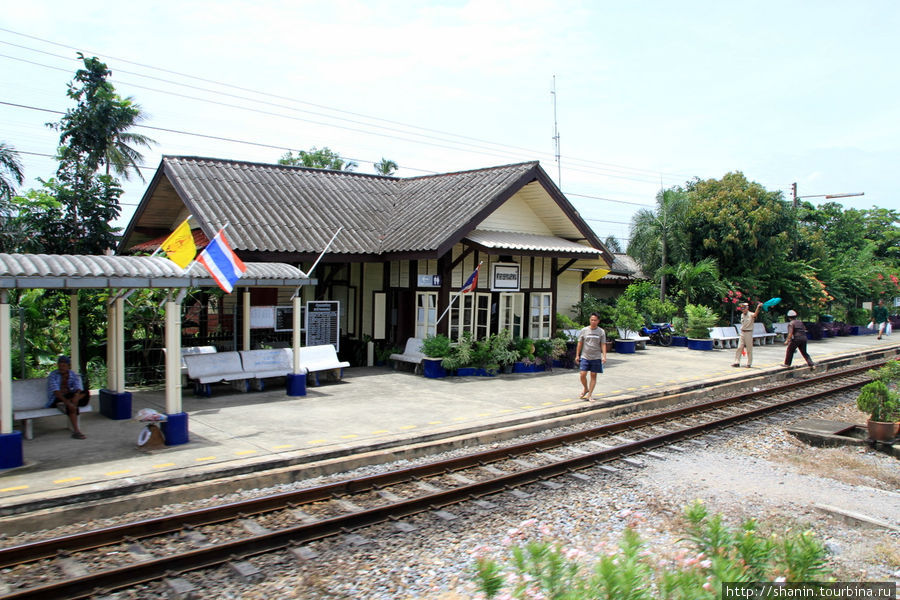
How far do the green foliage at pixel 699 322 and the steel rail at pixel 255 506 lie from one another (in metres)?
14.3

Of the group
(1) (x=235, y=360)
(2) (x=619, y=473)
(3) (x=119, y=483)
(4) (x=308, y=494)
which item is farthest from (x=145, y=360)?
(2) (x=619, y=473)

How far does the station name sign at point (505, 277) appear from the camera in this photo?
664 inches

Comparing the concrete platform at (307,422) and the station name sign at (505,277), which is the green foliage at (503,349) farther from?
the station name sign at (505,277)

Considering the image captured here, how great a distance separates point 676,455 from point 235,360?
8291mm

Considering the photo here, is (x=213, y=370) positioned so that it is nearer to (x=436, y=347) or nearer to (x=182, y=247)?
(x=182, y=247)

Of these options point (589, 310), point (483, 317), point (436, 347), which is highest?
point (589, 310)

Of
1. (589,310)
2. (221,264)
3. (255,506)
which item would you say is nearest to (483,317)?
(589,310)

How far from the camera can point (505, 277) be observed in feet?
56.0

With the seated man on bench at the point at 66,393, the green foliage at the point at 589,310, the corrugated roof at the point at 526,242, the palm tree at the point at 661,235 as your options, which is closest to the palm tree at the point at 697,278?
the palm tree at the point at 661,235

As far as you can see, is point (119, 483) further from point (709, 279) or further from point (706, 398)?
point (709, 279)

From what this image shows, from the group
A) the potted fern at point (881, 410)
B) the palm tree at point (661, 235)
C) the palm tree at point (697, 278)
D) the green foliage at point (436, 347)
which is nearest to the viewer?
the potted fern at point (881, 410)

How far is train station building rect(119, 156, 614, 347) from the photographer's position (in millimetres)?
15156

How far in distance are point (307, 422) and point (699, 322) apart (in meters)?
17.7

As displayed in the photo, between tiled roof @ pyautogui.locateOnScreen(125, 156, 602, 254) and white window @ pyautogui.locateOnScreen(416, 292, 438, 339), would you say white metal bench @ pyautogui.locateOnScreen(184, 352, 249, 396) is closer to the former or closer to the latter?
tiled roof @ pyautogui.locateOnScreen(125, 156, 602, 254)
